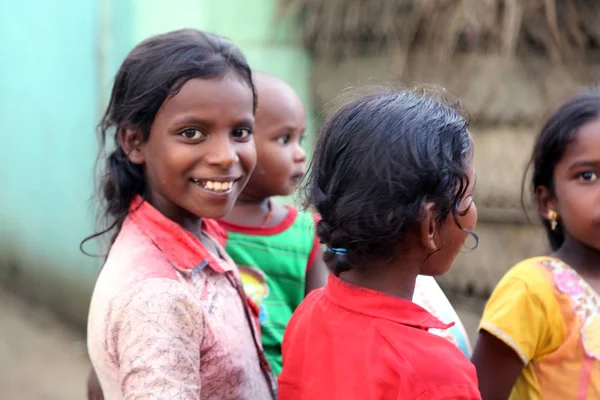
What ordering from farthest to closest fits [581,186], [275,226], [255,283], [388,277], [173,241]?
[275,226] → [255,283] → [581,186] → [173,241] → [388,277]

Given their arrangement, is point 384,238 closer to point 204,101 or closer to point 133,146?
point 204,101

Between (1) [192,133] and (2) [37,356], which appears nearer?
(1) [192,133]

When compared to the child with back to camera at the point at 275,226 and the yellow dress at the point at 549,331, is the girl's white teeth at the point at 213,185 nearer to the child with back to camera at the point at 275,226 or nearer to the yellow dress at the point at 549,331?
the child with back to camera at the point at 275,226

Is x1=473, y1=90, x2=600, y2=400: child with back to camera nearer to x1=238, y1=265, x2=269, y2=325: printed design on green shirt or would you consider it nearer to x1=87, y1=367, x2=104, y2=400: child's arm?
x1=238, y1=265, x2=269, y2=325: printed design on green shirt

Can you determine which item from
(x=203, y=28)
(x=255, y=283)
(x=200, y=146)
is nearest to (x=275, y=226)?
(x=255, y=283)

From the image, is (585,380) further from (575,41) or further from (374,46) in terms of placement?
(374,46)

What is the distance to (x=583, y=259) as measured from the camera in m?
2.15

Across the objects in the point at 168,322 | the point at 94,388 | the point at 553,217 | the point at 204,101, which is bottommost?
the point at 94,388

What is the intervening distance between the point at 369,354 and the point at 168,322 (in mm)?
407

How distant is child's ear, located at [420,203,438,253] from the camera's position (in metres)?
1.55

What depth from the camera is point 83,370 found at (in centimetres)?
445

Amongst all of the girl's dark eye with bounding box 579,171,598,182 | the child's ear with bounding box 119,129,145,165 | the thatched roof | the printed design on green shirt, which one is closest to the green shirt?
the printed design on green shirt

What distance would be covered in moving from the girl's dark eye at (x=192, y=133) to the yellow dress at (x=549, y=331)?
0.84 m

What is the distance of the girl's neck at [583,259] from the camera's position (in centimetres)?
213
